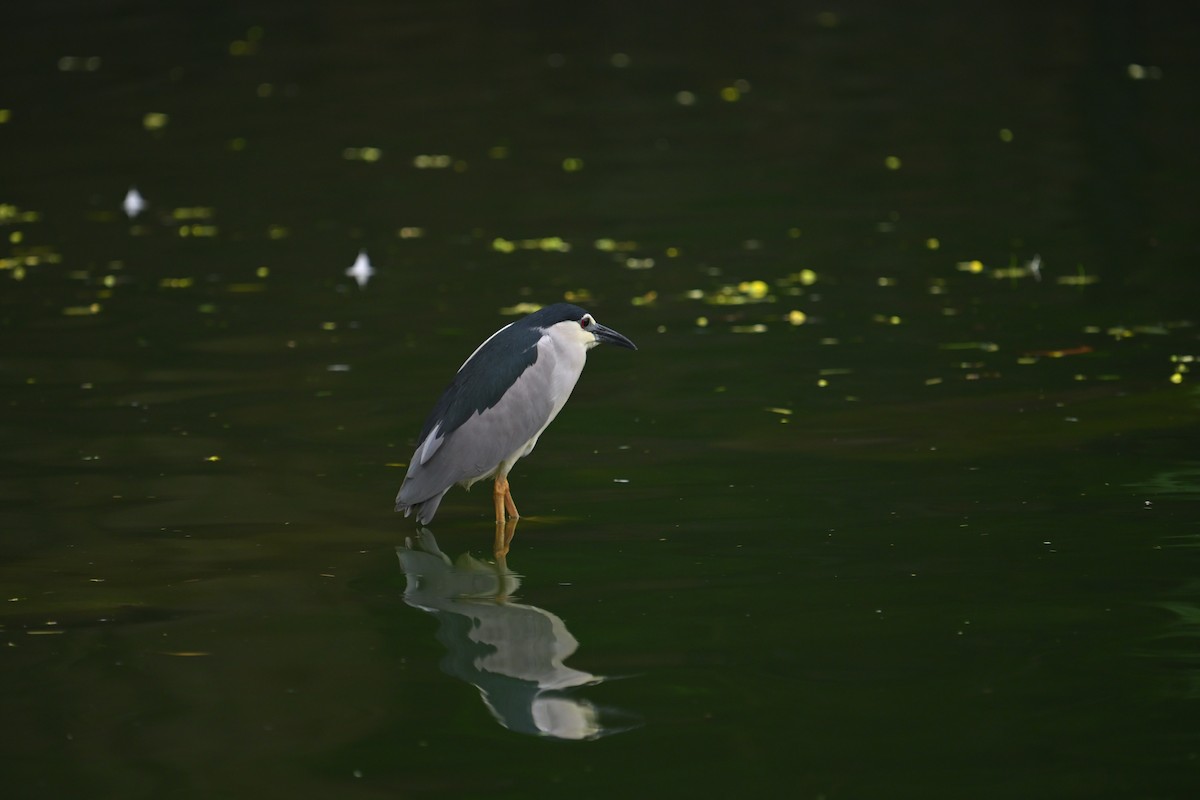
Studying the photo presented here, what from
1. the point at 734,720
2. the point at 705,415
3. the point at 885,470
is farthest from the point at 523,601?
the point at 705,415

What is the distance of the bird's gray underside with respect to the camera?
8031 mm

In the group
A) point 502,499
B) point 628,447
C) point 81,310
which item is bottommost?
point 81,310

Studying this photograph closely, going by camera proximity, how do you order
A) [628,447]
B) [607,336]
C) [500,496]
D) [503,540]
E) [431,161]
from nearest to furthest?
[503,540] → [500,496] → [607,336] → [628,447] → [431,161]

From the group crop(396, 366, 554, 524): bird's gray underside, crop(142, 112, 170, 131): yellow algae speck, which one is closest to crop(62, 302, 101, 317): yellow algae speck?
crop(396, 366, 554, 524): bird's gray underside

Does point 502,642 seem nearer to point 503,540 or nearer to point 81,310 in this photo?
point 503,540

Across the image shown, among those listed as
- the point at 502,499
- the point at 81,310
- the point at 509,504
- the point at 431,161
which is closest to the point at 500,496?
the point at 502,499

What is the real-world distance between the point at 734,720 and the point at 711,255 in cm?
800

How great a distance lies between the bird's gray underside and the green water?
235mm

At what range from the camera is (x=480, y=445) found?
26.8 ft

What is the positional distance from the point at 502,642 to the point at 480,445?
150cm

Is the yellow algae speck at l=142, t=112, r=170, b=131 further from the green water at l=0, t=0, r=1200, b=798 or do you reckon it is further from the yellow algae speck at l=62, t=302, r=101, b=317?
the yellow algae speck at l=62, t=302, r=101, b=317

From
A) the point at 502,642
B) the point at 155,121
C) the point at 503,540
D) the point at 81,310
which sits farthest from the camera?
the point at 155,121

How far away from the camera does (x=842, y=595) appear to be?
281 inches

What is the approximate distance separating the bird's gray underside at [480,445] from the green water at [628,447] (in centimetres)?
23
